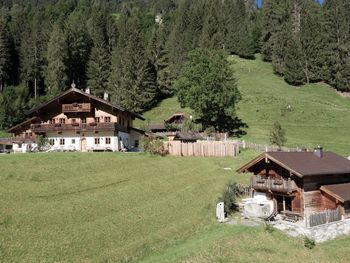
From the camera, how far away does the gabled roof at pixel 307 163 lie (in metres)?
29.9

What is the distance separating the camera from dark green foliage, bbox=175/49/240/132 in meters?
67.3

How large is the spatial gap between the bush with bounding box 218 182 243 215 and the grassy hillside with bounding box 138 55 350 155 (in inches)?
1042

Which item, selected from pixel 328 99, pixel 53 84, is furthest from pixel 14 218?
Result: pixel 328 99

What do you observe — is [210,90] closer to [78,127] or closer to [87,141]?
[87,141]

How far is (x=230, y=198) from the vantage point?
A: 31.5 m

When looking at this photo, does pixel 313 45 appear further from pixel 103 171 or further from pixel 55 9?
pixel 55 9

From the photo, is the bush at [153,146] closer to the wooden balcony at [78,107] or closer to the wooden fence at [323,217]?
the wooden balcony at [78,107]

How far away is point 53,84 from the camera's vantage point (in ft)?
278

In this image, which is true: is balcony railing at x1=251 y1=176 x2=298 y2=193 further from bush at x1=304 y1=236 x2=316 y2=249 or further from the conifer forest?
the conifer forest

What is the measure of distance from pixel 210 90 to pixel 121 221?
139ft

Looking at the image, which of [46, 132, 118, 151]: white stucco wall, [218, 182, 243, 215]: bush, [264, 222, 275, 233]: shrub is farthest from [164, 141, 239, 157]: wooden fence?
[264, 222, 275, 233]: shrub

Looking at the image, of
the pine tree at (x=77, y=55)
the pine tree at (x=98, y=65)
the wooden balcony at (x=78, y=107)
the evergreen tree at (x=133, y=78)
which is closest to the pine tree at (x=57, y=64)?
the pine tree at (x=77, y=55)

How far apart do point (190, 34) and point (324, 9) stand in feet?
125

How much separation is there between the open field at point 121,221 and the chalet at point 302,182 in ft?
9.82
